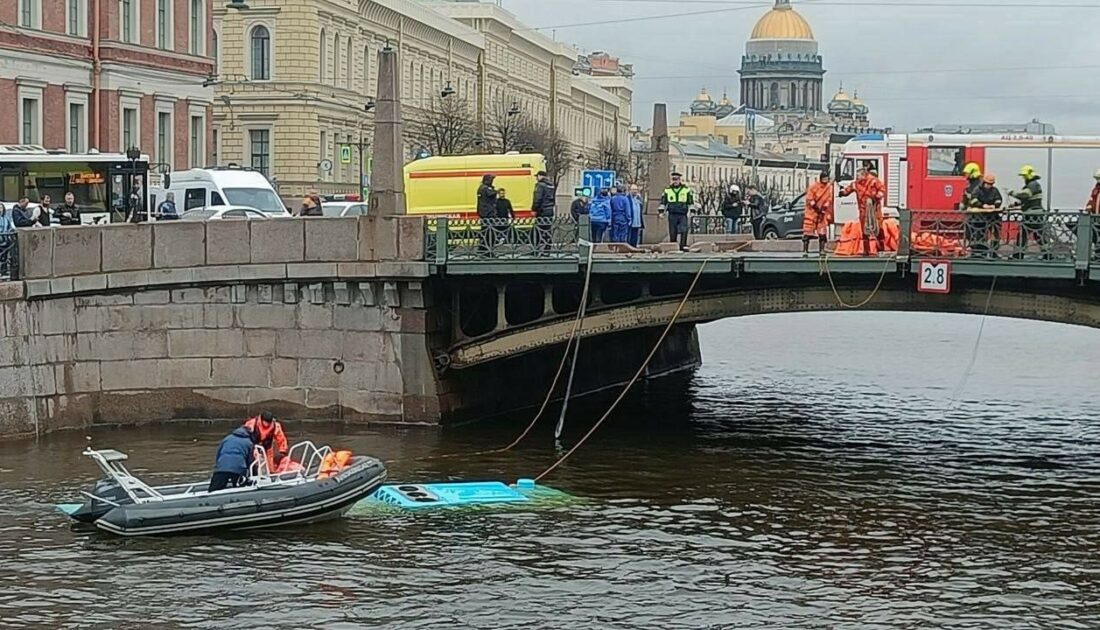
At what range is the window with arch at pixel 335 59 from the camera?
252ft

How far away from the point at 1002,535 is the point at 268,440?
9130mm

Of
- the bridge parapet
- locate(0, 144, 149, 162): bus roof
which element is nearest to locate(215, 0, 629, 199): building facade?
locate(0, 144, 149, 162): bus roof

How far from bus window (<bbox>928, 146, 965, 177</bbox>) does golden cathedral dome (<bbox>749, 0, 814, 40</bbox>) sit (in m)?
161

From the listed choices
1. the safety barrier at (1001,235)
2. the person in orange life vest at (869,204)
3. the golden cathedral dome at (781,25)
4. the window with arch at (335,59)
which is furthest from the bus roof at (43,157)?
the golden cathedral dome at (781,25)

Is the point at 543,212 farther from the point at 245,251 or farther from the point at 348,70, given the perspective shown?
the point at 348,70

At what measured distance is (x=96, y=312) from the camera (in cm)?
3030

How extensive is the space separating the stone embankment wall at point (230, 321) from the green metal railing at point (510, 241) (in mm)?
533

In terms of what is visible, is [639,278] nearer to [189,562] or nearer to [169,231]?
[169,231]

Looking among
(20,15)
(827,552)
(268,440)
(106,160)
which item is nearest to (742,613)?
(827,552)

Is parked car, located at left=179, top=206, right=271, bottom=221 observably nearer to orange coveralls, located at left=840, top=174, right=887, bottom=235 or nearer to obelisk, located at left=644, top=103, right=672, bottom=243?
obelisk, located at left=644, top=103, right=672, bottom=243

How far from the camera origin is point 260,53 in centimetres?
7444

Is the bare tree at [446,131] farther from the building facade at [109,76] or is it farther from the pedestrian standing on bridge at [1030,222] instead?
the pedestrian standing on bridge at [1030,222]

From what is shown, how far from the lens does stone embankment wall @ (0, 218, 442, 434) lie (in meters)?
30.0

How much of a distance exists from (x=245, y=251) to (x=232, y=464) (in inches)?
331
